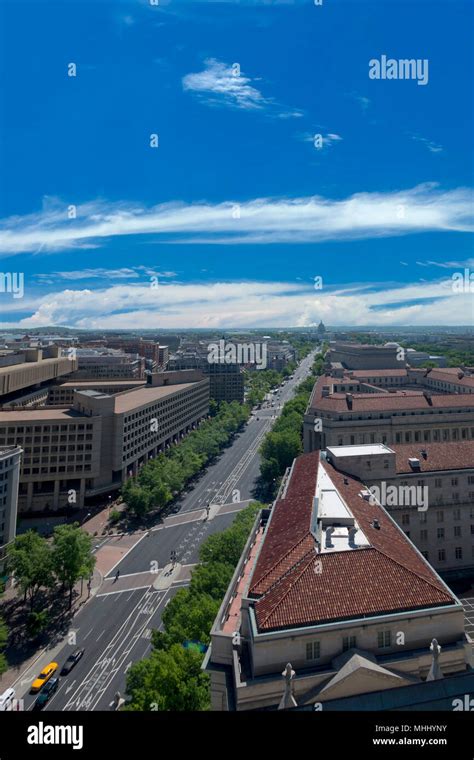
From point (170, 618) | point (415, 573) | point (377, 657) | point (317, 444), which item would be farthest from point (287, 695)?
point (317, 444)

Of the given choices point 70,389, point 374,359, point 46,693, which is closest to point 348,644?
point 46,693

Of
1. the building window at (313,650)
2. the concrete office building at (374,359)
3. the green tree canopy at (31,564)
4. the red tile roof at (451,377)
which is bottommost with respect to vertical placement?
the green tree canopy at (31,564)

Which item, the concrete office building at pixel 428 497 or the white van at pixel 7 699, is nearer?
the white van at pixel 7 699

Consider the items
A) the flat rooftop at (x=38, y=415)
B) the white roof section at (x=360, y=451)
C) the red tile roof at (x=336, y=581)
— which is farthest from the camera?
the flat rooftop at (x=38, y=415)

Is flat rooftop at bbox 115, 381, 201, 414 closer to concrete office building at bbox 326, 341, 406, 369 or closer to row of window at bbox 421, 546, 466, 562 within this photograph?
row of window at bbox 421, 546, 466, 562

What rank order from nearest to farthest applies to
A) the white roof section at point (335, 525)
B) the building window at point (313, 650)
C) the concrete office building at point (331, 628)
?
the concrete office building at point (331, 628) → the building window at point (313, 650) → the white roof section at point (335, 525)

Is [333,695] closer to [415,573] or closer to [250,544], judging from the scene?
[415,573]

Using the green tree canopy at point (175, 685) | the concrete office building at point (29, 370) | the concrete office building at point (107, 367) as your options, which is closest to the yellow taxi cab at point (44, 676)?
the green tree canopy at point (175, 685)

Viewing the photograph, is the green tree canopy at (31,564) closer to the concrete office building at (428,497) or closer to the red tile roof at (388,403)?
the concrete office building at (428,497)
